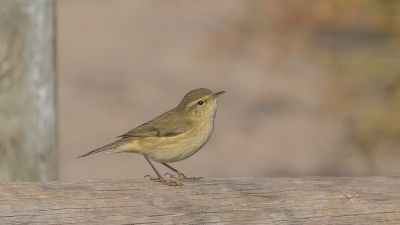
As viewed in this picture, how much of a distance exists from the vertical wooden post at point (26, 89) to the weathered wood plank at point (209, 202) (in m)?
0.79

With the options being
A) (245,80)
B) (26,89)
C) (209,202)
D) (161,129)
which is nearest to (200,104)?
(161,129)

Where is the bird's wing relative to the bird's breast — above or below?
above

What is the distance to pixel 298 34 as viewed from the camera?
11.4 meters

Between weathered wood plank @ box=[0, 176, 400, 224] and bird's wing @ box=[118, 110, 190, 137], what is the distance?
120 cm

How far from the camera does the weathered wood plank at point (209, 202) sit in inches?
120

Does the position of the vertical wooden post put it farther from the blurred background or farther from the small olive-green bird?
the blurred background

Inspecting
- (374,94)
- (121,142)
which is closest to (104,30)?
(374,94)


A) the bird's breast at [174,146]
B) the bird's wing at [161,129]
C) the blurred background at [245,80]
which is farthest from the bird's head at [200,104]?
the blurred background at [245,80]

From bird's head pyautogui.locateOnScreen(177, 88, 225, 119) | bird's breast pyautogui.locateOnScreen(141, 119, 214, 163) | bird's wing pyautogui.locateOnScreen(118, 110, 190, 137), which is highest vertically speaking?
bird's head pyautogui.locateOnScreen(177, 88, 225, 119)

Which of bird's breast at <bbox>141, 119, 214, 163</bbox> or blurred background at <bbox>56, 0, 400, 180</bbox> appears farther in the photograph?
blurred background at <bbox>56, 0, 400, 180</bbox>

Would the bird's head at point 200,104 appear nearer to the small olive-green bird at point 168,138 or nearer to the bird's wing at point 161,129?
the small olive-green bird at point 168,138

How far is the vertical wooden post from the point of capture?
12.3ft

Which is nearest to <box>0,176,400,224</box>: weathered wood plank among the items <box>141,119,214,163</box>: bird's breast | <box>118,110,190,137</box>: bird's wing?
Result: <box>141,119,214,163</box>: bird's breast

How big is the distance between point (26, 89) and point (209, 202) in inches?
50.1
